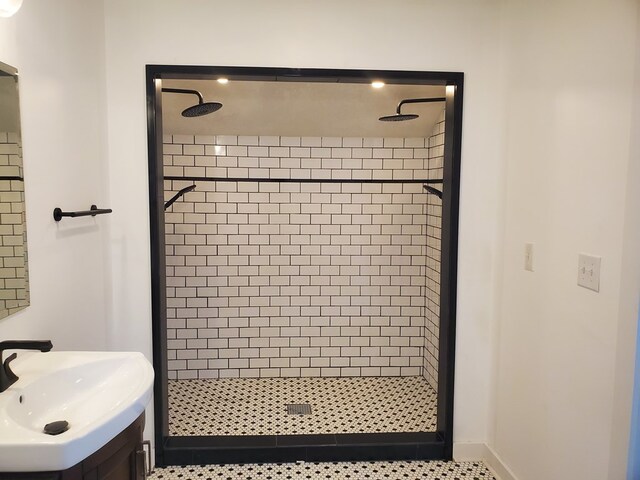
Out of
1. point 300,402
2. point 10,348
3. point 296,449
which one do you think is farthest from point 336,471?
point 10,348

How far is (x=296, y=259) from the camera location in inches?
142

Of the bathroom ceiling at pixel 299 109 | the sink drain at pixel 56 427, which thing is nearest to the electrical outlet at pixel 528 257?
the bathroom ceiling at pixel 299 109

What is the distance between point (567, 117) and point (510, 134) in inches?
18.9

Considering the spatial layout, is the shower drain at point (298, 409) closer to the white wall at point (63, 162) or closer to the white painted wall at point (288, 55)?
the white painted wall at point (288, 55)

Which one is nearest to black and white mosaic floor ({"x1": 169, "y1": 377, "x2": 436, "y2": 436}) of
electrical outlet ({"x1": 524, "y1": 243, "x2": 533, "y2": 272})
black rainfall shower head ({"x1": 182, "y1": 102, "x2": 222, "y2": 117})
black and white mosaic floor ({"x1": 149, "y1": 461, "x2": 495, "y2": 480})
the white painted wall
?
black and white mosaic floor ({"x1": 149, "y1": 461, "x2": 495, "y2": 480})

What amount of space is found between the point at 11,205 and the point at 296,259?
7.41ft

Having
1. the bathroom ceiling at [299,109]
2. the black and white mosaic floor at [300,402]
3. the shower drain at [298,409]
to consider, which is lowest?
the black and white mosaic floor at [300,402]

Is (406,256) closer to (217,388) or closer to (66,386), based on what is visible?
(217,388)

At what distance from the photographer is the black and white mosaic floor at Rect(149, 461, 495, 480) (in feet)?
8.00

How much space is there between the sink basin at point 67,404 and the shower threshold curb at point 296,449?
3.80 feet

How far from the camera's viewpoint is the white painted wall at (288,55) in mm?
2309

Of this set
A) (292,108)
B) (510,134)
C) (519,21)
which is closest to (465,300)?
(510,134)

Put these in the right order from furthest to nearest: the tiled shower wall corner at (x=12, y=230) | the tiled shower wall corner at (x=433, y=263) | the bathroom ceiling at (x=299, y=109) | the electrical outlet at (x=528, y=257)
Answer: the tiled shower wall corner at (x=433, y=263)
the bathroom ceiling at (x=299, y=109)
the electrical outlet at (x=528, y=257)
the tiled shower wall corner at (x=12, y=230)

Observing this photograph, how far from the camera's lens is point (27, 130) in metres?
1.61
